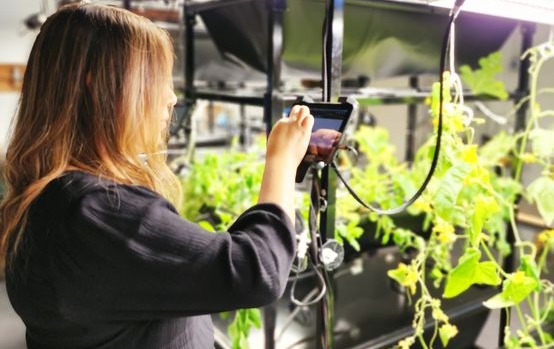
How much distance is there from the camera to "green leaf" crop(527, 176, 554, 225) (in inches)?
45.3

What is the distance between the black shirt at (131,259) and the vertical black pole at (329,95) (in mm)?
382

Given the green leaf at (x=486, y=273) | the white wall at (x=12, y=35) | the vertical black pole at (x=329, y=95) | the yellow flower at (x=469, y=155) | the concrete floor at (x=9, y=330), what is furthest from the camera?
the white wall at (x=12, y=35)

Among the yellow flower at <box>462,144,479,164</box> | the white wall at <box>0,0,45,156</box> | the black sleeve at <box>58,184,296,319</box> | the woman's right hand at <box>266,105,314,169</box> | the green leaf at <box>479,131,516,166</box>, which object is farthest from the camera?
the white wall at <box>0,0,45,156</box>

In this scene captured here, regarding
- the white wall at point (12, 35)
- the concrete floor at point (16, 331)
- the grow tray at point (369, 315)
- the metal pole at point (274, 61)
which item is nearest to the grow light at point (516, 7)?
the metal pole at point (274, 61)

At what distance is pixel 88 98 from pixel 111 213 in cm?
18

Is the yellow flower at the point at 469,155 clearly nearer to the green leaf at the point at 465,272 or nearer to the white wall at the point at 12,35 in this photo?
the green leaf at the point at 465,272

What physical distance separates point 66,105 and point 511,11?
97 cm

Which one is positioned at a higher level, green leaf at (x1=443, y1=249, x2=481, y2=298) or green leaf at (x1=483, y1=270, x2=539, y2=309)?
green leaf at (x1=443, y1=249, x2=481, y2=298)

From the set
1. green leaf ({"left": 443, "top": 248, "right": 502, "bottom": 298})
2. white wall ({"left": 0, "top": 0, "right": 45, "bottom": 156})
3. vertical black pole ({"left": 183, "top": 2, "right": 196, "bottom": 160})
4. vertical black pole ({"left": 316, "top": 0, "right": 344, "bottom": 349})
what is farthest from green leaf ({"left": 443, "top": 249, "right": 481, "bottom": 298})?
white wall ({"left": 0, "top": 0, "right": 45, "bottom": 156})

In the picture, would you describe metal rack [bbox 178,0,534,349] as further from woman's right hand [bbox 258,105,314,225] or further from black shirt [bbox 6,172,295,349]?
black shirt [bbox 6,172,295,349]

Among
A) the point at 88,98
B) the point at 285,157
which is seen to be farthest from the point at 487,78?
the point at 88,98

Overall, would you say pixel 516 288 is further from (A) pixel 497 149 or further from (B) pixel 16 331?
(B) pixel 16 331

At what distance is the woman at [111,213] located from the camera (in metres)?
0.61

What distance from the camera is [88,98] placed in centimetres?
67
